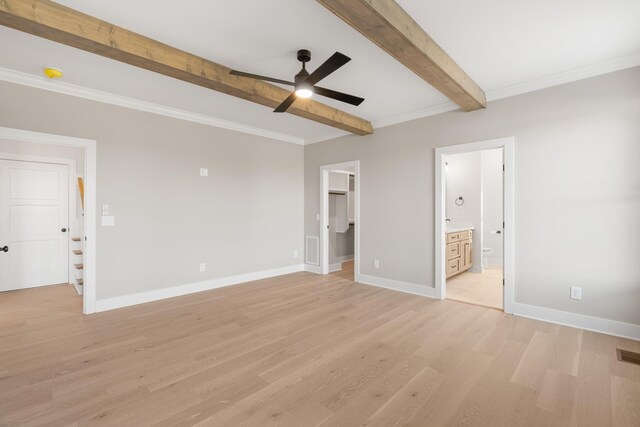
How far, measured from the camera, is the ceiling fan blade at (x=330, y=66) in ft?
7.01

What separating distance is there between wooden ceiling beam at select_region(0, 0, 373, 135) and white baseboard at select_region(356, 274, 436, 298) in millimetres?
3127

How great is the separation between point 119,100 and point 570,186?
5.40 metres

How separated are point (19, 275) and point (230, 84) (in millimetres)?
4790

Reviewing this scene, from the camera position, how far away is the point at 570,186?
3090 millimetres

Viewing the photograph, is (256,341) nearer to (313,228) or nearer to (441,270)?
(441,270)

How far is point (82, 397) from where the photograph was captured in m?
1.93

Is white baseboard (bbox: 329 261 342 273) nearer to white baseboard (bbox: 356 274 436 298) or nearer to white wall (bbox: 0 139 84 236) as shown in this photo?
white baseboard (bbox: 356 274 436 298)

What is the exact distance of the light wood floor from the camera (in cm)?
177

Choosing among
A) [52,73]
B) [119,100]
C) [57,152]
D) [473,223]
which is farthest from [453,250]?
[57,152]

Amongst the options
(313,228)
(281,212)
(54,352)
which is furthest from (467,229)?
(54,352)

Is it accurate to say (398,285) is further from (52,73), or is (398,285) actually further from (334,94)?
(52,73)

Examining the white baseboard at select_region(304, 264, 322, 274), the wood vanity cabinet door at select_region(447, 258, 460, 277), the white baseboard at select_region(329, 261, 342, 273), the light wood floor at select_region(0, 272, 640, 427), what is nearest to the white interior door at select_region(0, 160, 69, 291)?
the light wood floor at select_region(0, 272, 640, 427)

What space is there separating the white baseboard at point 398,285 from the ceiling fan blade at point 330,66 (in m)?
3.23

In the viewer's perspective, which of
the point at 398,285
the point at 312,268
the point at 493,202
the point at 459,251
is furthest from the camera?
the point at 493,202
